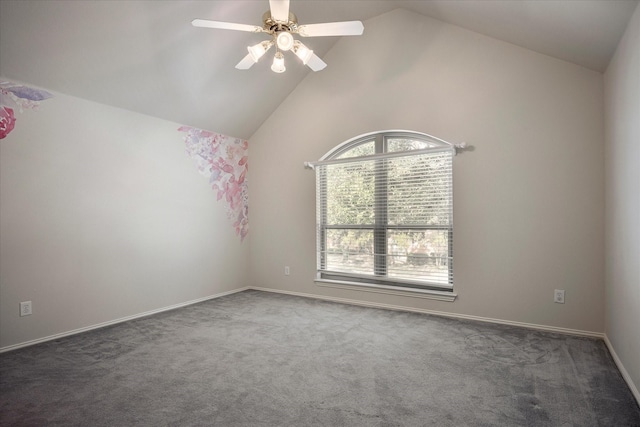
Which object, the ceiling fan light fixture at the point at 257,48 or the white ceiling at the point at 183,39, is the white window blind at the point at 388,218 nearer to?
the white ceiling at the point at 183,39

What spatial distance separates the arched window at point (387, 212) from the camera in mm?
3648

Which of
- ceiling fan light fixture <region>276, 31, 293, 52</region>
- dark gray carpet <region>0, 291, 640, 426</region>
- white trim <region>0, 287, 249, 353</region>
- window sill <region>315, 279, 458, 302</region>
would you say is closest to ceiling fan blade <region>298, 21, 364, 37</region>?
ceiling fan light fixture <region>276, 31, 293, 52</region>

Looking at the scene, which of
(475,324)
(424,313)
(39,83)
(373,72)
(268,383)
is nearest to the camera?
(268,383)

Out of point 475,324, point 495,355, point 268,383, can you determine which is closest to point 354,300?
point 475,324

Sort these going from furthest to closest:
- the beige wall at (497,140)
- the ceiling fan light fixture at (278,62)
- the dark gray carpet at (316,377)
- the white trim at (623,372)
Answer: the beige wall at (497,140) → the ceiling fan light fixture at (278,62) → the white trim at (623,372) → the dark gray carpet at (316,377)

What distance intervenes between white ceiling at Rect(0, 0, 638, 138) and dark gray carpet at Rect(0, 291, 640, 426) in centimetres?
228

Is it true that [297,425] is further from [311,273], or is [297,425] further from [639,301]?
[311,273]

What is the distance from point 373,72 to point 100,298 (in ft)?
12.6

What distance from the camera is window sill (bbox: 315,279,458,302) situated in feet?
11.8

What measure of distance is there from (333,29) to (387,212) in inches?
86.4

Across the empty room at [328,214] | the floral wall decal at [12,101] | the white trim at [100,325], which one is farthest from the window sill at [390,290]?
the floral wall decal at [12,101]

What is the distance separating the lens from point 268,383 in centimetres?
215

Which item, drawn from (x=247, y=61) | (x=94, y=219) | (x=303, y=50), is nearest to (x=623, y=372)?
(x=303, y=50)

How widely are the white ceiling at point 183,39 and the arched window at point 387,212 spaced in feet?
4.00
